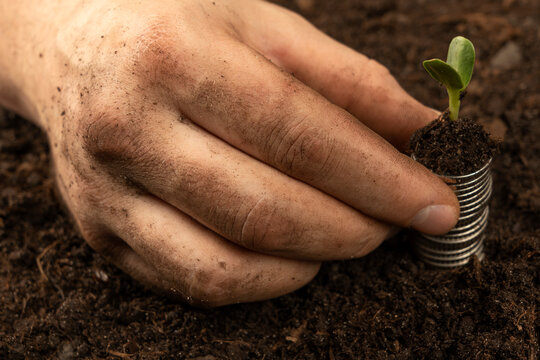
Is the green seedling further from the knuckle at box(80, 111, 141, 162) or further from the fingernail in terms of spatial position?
the knuckle at box(80, 111, 141, 162)

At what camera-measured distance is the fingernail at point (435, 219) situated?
1236 millimetres

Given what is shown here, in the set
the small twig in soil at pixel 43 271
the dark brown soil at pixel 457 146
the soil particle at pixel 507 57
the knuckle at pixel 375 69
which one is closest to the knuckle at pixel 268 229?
the dark brown soil at pixel 457 146

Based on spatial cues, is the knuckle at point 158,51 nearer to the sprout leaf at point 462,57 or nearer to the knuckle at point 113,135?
the knuckle at point 113,135

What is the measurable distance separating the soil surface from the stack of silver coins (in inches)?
1.7

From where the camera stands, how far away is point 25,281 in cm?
151

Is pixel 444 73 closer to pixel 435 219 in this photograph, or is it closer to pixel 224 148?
pixel 435 219

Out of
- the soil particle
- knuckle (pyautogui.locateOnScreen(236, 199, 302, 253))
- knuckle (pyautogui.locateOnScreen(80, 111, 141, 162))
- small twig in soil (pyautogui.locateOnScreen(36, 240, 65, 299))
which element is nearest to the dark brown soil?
knuckle (pyautogui.locateOnScreen(236, 199, 302, 253))

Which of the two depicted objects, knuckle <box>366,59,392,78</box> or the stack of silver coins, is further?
knuckle <box>366,59,392,78</box>

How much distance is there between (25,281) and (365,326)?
38.5 inches

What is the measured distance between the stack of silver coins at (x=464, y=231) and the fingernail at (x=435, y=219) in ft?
0.21

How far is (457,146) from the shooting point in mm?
1221

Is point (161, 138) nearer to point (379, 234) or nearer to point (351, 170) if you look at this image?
point (351, 170)

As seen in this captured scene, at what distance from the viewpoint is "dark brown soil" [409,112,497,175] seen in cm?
122

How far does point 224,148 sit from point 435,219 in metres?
0.54
